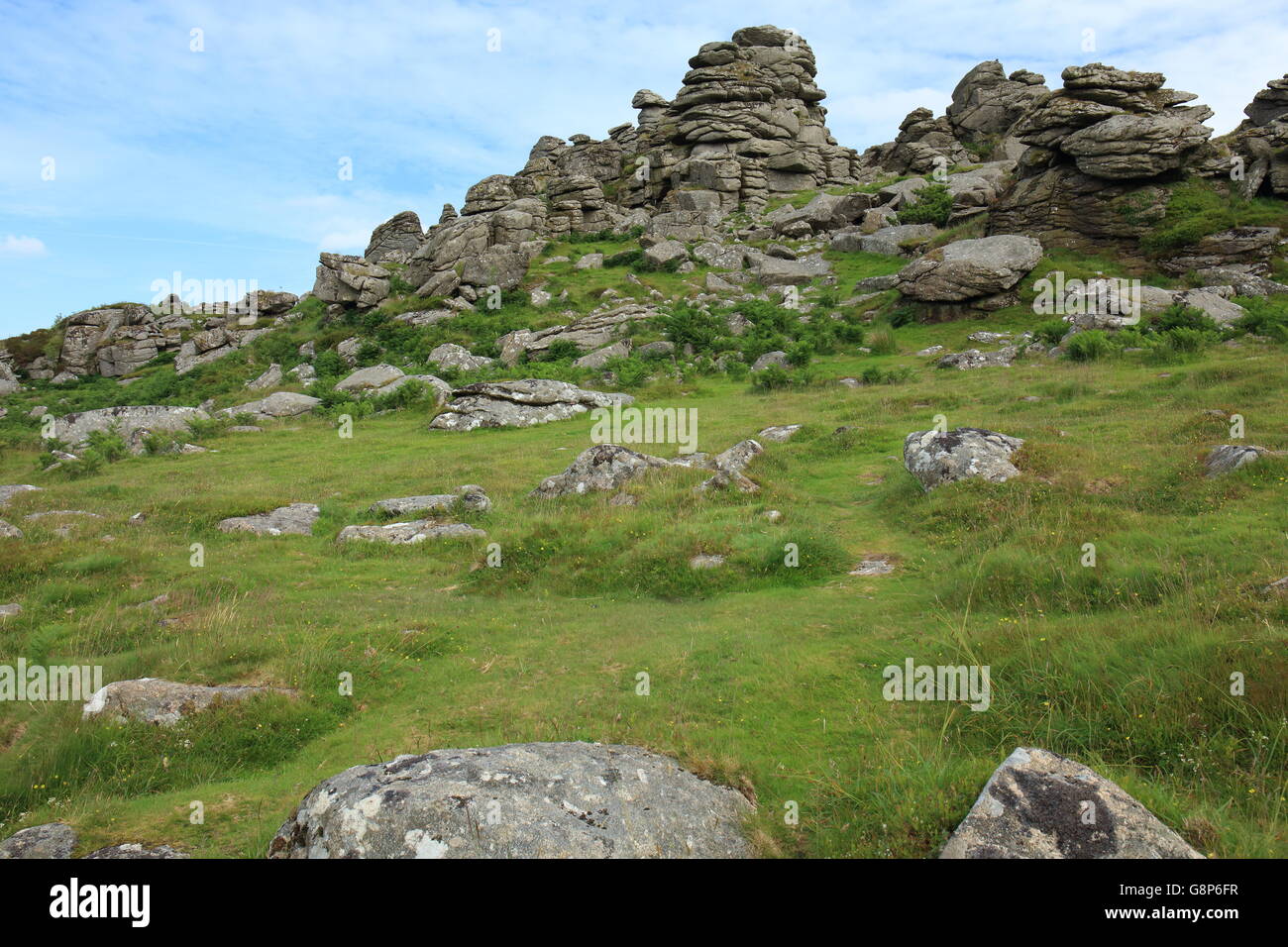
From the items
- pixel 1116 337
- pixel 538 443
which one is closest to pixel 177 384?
pixel 538 443

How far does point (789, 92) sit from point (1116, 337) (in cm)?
6033

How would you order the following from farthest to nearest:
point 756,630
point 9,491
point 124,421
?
point 124,421 → point 9,491 → point 756,630

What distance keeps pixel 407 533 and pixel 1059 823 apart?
1435 centimetres

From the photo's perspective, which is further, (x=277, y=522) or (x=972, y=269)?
(x=972, y=269)

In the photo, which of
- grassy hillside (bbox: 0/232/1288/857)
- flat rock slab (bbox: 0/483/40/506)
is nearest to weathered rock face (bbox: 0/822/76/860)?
grassy hillside (bbox: 0/232/1288/857)

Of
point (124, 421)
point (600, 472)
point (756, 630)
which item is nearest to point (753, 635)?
point (756, 630)

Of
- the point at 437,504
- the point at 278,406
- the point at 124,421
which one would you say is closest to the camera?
the point at 437,504

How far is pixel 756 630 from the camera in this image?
34.2 ft

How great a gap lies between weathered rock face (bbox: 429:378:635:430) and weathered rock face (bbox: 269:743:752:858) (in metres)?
26.1

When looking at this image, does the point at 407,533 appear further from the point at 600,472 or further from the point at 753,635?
the point at 753,635

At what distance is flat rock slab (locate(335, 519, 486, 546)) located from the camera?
1627 centimetres

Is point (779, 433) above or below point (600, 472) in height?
above

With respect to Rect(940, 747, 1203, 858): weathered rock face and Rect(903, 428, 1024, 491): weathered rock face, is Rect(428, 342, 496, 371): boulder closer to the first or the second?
Rect(903, 428, 1024, 491): weathered rock face
